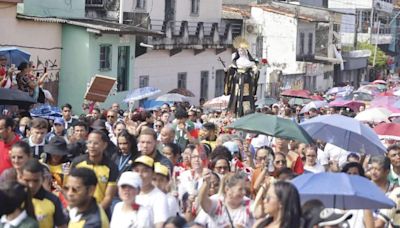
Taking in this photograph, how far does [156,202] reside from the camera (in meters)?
9.23

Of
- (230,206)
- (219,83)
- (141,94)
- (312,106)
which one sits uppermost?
(230,206)

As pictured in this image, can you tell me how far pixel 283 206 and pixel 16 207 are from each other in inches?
75.8

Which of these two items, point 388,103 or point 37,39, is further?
point 37,39

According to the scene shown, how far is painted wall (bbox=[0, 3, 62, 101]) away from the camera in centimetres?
2723

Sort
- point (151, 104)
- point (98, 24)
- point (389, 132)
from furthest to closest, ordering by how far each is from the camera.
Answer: point (98, 24) < point (151, 104) < point (389, 132)

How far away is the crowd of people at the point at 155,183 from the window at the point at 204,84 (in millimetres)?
27384

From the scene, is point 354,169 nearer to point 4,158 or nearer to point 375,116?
point 4,158

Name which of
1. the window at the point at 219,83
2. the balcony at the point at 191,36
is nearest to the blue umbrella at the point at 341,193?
the balcony at the point at 191,36

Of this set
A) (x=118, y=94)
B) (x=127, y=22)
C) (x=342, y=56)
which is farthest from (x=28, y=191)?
(x=342, y=56)

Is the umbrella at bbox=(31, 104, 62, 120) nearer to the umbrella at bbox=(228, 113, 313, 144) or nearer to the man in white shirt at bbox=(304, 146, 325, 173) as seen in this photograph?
the umbrella at bbox=(228, 113, 313, 144)

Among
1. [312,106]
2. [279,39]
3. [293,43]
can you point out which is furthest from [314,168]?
[293,43]

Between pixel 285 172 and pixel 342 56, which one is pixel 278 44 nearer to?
pixel 342 56

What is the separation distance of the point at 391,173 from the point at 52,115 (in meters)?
7.50

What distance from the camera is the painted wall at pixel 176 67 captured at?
3756cm
